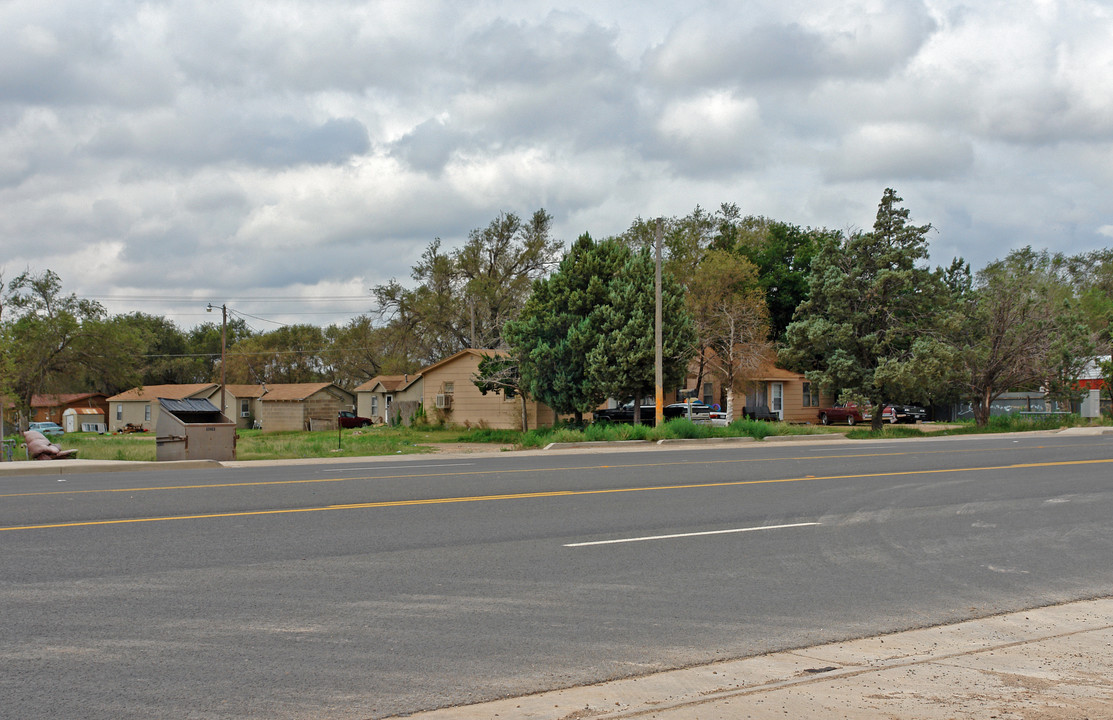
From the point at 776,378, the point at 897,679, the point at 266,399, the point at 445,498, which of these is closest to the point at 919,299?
the point at 776,378

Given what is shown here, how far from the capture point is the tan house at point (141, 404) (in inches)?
3024

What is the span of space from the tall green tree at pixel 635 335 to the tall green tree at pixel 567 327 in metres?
0.55

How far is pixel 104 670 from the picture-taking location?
5750 millimetres

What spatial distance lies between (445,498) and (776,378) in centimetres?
4548

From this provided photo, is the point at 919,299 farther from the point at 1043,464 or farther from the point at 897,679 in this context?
the point at 897,679

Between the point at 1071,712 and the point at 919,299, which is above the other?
the point at 919,299

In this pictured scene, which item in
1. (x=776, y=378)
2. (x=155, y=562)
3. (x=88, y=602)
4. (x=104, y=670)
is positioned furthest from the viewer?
(x=776, y=378)

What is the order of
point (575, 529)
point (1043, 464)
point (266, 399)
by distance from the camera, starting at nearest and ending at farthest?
point (575, 529)
point (1043, 464)
point (266, 399)

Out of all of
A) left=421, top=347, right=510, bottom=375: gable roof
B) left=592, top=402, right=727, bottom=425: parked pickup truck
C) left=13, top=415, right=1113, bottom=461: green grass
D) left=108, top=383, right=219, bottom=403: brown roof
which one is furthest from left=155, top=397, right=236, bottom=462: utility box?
left=108, top=383, right=219, bottom=403: brown roof

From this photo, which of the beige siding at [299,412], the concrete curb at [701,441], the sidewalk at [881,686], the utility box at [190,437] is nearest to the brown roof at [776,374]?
the concrete curb at [701,441]

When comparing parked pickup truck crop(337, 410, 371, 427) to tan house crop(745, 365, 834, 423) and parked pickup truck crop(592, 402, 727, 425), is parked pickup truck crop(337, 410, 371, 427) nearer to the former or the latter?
parked pickup truck crop(592, 402, 727, 425)

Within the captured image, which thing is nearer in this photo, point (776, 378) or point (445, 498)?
point (445, 498)

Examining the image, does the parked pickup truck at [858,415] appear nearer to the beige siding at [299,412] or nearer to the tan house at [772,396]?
the tan house at [772,396]

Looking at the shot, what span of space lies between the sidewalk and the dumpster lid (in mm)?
20294
